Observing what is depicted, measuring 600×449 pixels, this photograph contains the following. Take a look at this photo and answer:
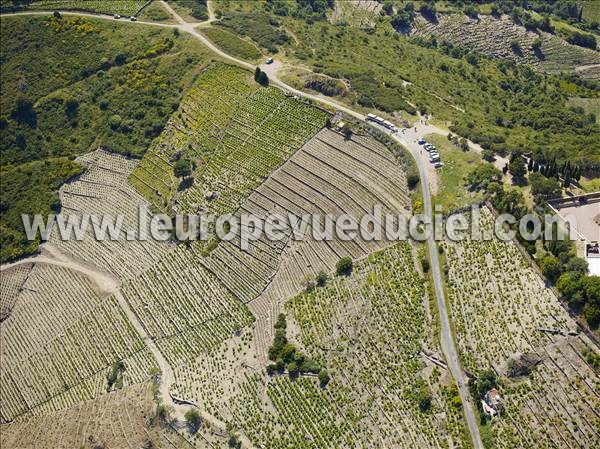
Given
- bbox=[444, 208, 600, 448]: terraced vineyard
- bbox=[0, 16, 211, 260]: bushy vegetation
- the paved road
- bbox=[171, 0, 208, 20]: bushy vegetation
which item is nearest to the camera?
bbox=[444, 208, 600, 448]: terraced vineyard

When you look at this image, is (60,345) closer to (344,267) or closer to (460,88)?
(344,267)

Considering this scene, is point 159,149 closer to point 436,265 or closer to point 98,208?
point 98,208

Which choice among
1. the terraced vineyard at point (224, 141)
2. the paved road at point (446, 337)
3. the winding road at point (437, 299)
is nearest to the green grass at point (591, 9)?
the winding road at point (437, 299)

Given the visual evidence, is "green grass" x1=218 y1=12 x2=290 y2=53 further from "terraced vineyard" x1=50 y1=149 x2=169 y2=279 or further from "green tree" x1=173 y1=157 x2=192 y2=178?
"terraced vineyard" x1=50 y1=149 x2=169 y2=279

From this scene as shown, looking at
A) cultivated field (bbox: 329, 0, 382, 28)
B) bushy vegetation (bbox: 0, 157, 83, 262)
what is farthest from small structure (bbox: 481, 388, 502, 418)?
cultivated field (bbox: 329, 0, 382, 28)

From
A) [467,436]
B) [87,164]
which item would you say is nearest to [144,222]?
[87,164]

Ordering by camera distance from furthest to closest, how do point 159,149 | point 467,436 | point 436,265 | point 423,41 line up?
point 423,41
point 159,149
point 436,265
point 467,436
